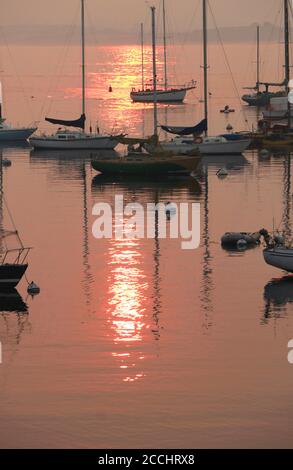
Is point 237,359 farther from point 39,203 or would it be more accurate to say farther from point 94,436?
point 39,203

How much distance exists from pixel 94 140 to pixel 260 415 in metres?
80.6

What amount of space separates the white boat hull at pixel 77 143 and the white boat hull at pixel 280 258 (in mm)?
63163

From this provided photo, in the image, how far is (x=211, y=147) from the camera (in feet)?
367

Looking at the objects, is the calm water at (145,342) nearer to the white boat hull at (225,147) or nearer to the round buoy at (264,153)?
the white boat hull at (225,147)

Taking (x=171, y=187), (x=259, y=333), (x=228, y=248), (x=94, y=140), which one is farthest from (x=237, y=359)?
(x=94, y=140)

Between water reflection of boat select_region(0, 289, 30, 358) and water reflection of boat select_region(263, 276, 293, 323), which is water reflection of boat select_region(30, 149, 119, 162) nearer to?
water reflection of boat select_region(263, 276, 293, 323)

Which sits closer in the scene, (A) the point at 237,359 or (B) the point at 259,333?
(A) the point at 237,359

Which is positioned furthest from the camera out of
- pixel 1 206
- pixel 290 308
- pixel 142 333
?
pixel 1 206

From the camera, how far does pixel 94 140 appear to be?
121 metres

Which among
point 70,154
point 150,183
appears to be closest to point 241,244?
point 150,183

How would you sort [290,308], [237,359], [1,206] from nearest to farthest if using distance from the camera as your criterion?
[237,359] < [290,308] < [1,206]

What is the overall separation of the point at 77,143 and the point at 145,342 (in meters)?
72.7

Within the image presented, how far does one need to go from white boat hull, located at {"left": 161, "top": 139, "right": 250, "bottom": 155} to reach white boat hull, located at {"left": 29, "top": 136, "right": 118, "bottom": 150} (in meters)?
12.2

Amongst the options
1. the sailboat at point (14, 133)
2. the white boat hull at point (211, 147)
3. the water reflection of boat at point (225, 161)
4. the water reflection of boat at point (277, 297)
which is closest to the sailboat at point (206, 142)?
the white boat hull at point (211, 147)
